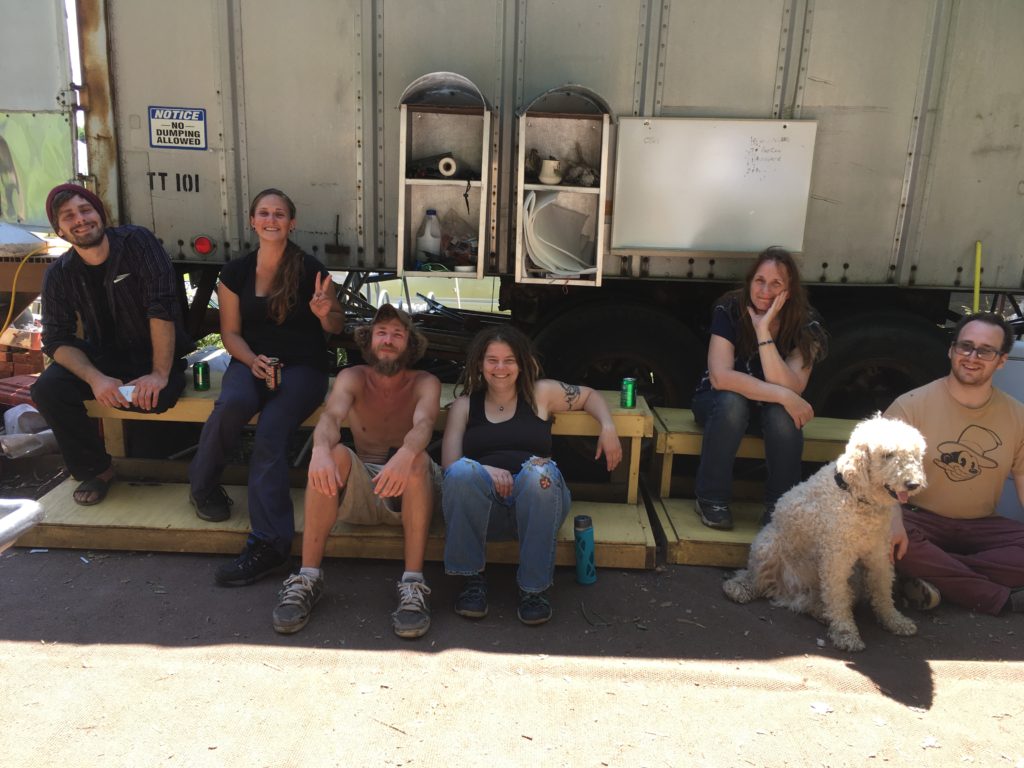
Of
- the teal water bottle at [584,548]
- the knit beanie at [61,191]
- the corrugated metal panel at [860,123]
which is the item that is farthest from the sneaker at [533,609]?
the knit beanie at [61,191]

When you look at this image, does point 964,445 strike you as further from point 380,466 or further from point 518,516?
point 380,466

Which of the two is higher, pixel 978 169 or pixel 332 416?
pixel 978 169

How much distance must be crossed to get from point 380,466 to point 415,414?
30 centimetres

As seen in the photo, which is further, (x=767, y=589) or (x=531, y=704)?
(x=767, y=589)

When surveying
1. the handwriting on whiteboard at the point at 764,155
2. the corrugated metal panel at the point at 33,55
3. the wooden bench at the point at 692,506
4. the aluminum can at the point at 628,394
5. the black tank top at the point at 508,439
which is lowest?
the wooden bench at the point at 692,506

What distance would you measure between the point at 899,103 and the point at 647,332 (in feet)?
5.76

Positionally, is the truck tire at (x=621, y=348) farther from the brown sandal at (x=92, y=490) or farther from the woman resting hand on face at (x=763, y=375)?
the brown sandal at (x=92, y=490)

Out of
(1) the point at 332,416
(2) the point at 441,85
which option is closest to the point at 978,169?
(2) the point at 441,85

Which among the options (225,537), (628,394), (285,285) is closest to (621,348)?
(628,394)

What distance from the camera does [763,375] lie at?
3541 millimetres

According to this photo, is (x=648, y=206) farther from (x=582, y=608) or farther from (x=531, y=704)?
(x=531, y=704)

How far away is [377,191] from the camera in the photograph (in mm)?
4105

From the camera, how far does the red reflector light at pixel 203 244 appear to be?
4.14 m

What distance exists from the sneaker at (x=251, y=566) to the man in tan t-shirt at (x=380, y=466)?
8.3 inches
